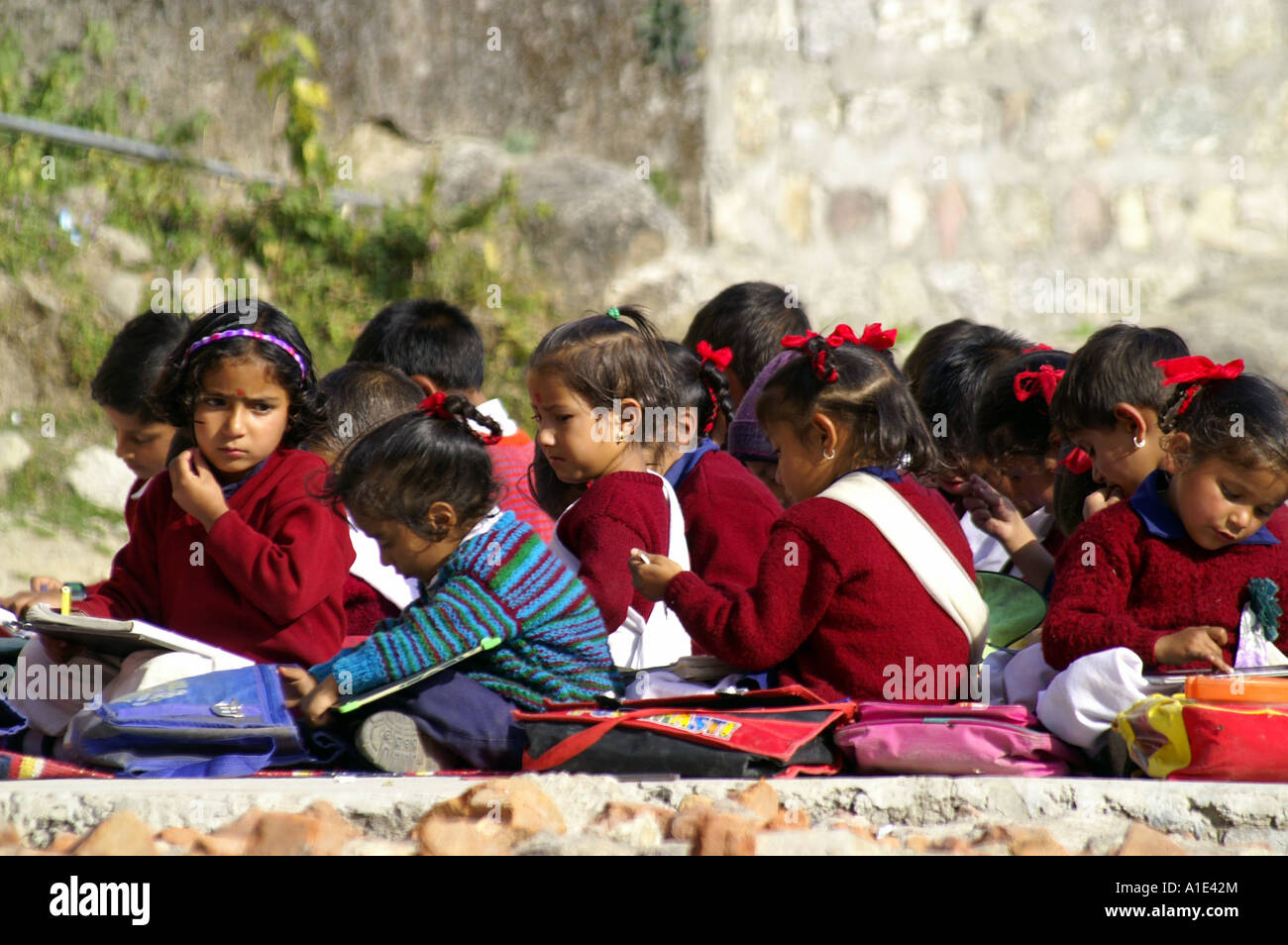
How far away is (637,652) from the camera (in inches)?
150

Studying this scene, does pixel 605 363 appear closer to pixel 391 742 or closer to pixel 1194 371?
pixel 391 742

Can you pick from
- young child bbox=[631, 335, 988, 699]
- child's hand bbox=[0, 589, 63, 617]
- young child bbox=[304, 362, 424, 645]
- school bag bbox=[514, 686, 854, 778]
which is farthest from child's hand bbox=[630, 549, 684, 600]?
child's hand bbox=[0, 589, 63, 617]

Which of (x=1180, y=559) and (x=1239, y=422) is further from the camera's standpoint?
(x=1180, y=559)

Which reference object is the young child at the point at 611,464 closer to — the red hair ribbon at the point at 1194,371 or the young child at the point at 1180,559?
the young child at the point at 1180,559

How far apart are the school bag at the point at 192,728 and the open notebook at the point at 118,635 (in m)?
0.12

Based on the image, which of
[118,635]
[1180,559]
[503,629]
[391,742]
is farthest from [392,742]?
[1180,559]

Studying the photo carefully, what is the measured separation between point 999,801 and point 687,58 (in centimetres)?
630

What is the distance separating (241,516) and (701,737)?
1369 millimetres

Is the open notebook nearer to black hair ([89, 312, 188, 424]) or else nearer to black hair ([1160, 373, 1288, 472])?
black hair ([89, 312, 188, 424])

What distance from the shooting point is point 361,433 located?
3902mm

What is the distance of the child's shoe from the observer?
3.05 meters

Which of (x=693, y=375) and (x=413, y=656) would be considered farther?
(x=693, y=375)
